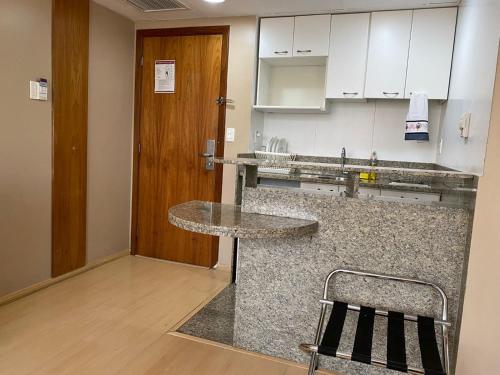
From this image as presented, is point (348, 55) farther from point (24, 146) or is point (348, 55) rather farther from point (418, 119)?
point (24, 146)

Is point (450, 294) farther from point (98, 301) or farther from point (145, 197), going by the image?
point (145, 197)

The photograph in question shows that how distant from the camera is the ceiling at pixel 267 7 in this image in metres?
2.78

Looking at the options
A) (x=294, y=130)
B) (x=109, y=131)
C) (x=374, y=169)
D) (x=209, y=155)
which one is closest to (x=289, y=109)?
(x=294, y=130)

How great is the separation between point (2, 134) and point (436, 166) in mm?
3164

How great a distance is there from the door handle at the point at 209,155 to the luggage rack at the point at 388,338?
6.10 feet

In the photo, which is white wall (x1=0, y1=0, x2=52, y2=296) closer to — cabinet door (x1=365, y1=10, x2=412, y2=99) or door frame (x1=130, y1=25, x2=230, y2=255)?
door frame (x1=130, y1=25, x2=230, y2=255)

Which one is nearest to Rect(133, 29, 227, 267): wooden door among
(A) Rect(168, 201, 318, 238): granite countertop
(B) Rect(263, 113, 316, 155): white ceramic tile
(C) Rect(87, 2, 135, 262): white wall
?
(C) Rect(87, 2, 135, 262): white wall

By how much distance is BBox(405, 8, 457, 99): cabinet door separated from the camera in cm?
279

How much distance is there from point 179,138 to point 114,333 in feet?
5.98

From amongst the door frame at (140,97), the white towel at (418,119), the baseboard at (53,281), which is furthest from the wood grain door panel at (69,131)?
the white towel at (418,119)

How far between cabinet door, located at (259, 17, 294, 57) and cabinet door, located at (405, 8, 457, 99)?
0.97 meters

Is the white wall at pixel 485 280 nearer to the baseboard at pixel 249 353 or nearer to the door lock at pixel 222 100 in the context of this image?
the baseboard at pixel 249 353

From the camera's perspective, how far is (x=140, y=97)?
3.53 metres

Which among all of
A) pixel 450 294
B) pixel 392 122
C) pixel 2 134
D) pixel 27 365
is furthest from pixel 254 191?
pixel 392 122
